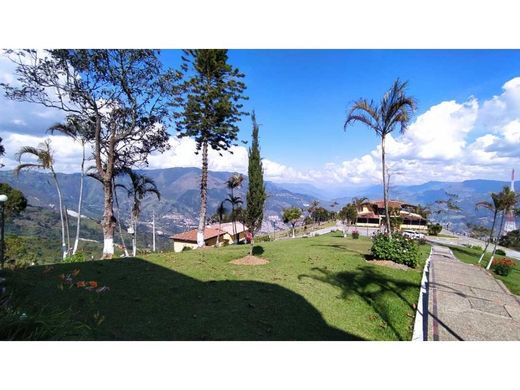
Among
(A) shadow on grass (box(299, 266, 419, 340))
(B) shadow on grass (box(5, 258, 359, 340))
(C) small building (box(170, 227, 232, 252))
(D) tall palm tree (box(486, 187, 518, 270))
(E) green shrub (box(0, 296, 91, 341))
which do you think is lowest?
(C) small building (box(170, 227, 232, 252))

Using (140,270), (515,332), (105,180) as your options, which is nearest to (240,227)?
(105,180)

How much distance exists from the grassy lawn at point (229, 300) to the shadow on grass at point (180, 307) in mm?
13

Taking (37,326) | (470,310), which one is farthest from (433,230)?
(37,326)

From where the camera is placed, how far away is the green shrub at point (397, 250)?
27.3 ft

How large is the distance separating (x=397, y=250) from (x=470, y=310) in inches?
125

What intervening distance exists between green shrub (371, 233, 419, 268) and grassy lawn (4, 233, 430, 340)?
833 mm

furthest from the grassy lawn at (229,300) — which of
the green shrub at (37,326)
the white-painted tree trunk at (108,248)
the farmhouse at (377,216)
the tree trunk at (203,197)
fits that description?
the farmhouse at (377,216)

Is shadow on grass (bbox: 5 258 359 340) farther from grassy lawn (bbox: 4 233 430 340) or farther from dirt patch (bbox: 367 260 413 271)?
dirt patch (bbox: 367 260 413 271)

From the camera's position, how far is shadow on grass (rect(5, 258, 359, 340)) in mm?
3680

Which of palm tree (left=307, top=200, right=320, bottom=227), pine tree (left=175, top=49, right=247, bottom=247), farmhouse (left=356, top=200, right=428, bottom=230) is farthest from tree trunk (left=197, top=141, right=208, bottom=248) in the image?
palm tree (left=307, top=200, right=320, bottom=227)

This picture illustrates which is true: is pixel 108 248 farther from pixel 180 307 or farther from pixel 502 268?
pixel 502 268

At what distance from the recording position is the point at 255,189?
2125cm

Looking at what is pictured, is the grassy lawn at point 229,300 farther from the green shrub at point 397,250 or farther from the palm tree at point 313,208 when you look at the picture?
the palm tree at point 313,208
